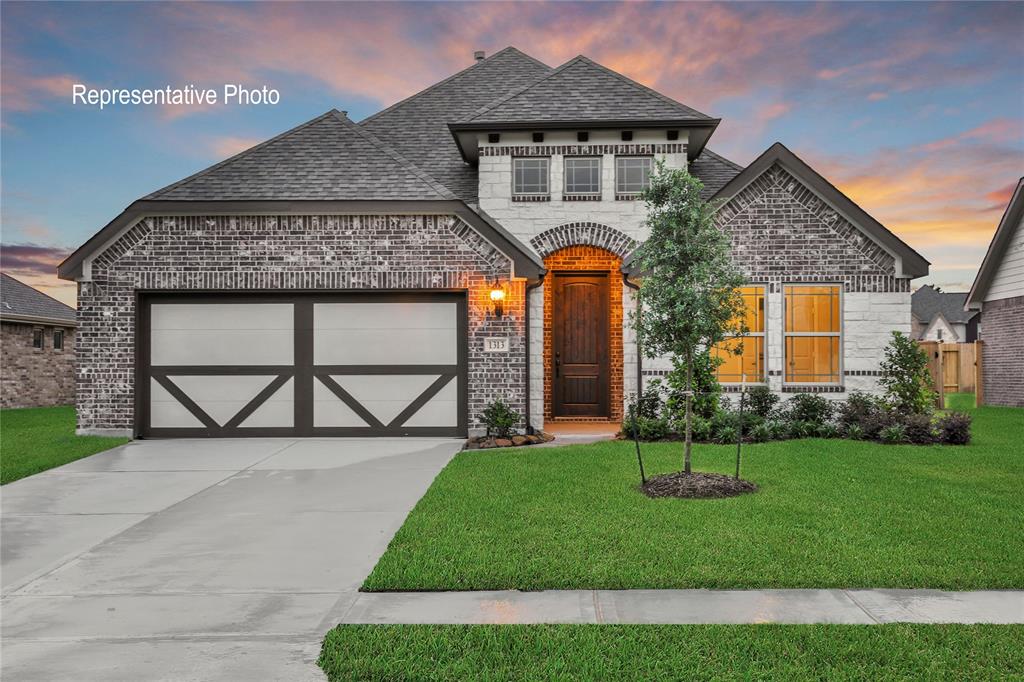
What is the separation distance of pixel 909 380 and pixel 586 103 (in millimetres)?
8066

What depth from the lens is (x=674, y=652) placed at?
352 centimetres

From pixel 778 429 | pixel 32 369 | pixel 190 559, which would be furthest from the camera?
pixel 32 369

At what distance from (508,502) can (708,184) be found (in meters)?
9.49

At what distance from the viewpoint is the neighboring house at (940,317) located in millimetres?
44500

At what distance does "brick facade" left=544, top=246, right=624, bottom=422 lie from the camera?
46.5ft

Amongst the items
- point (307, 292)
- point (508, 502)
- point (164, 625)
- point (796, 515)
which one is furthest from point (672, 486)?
point (307, 292)

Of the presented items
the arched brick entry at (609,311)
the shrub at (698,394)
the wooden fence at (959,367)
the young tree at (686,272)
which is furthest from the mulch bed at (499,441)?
the wooden fence at (959,367)

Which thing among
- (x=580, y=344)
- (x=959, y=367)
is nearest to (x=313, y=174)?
(x=580, y=344)

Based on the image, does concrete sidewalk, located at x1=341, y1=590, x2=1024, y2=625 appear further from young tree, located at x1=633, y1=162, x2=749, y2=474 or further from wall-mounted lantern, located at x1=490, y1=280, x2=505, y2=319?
wall-mounted lantern, located at x1=490, y1=280, x2=505, y2=319

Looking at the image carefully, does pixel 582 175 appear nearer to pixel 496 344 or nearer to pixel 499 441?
pixel 496 344

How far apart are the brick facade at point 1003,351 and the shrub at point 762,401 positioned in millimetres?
11638

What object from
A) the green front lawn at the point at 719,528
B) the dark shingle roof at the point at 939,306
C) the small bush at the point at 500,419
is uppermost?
the dark shingle roof at the point at 939,306

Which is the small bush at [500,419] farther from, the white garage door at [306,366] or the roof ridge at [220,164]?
the roof ridge at [220,164]

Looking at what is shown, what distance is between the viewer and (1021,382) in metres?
A: 18.8
